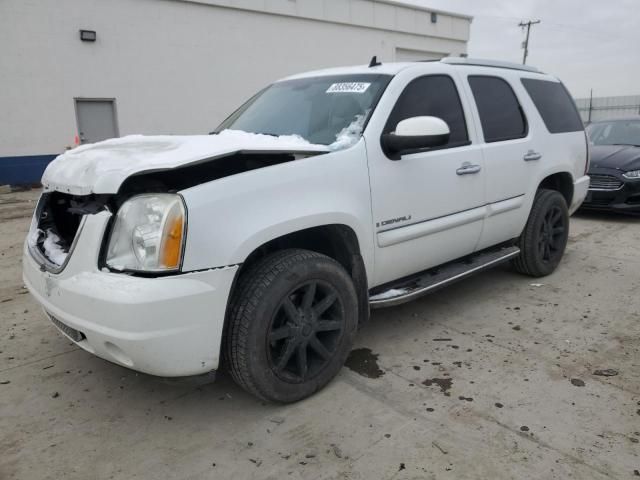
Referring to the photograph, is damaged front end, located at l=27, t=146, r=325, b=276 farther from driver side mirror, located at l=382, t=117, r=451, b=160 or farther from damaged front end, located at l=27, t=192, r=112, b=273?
driver side mirror, located at l=382, t=117, r=451, b=160

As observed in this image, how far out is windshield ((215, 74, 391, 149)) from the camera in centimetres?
313

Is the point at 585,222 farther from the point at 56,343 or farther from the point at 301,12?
the point at 301,12

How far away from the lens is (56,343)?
3.53m

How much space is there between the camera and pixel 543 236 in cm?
467

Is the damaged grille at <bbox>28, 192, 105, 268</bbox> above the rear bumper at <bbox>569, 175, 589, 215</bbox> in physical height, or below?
above

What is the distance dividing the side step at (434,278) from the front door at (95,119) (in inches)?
469

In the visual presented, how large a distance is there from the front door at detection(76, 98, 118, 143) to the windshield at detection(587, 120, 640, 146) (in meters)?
11.4

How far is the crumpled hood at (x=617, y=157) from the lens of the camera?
7297 mm

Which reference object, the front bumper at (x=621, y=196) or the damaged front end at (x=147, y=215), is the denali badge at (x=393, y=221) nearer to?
the damaged front end at (x=147, y=215)

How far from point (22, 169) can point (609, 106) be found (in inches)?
1025

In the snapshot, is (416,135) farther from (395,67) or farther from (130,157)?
(130,157)

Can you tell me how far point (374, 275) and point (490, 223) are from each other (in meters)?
1.33

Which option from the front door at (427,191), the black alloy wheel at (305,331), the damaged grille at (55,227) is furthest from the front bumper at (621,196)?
the damaged grille at (55,227)

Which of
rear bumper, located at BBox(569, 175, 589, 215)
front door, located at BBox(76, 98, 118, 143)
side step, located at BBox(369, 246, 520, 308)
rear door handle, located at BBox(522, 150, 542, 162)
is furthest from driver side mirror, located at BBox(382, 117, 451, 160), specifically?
front door, located at BBox(76, 98, 118, 143)
